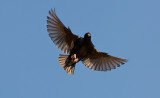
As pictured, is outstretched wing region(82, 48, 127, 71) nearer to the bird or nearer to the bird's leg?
the bird

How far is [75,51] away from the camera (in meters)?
20.2

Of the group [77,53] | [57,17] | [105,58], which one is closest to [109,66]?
[105,58]

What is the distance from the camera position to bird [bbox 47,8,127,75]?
65.9 feet

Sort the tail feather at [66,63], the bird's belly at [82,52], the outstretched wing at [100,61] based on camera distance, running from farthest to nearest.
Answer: the outstretched wing at [100,61] → the tail feather at [66,63] → the bird's belly at [82,52]

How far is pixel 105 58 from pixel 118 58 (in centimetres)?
69

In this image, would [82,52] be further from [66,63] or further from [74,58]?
[66,63]

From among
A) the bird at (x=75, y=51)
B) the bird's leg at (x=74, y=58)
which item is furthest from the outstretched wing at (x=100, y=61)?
the bird's leg at (x=74, y=58)

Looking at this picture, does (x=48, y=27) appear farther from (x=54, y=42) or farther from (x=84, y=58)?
(x=84, y=58)

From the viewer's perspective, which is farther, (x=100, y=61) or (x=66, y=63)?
(x=100, y=61)

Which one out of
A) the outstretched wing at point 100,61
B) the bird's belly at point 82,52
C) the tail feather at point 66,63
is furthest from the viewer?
the outstretched wing at point 100,61

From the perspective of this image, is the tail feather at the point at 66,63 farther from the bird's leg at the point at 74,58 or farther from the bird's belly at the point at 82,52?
the bird's belly at the point at 82,52

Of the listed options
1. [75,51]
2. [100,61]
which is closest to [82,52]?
[75,51]

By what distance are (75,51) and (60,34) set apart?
1105 millimetres

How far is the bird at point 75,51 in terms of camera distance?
790 inches
